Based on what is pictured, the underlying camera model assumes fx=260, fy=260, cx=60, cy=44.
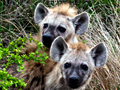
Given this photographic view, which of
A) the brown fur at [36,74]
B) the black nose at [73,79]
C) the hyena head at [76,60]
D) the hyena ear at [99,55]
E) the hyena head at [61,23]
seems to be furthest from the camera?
the hyena head at [61,23]

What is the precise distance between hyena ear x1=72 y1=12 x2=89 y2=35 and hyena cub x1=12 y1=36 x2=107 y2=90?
2.76 ft

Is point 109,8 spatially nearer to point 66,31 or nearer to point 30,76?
point 66,31

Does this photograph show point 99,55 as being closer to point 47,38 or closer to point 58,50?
point 58,50

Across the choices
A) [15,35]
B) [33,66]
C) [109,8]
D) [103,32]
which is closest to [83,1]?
[109,8]

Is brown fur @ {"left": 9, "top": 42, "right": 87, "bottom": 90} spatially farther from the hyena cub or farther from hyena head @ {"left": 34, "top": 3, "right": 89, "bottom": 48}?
hyena head @ {"left": 34, "top": 3, "right": 89, "bottom": 48}

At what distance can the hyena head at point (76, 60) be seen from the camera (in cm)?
392

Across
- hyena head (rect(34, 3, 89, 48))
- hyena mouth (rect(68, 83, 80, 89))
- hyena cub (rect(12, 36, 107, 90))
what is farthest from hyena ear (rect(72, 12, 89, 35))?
hyena mouth (rect(68, 83, 80, 89))

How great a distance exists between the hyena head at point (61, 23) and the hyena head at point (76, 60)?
0.47 metres

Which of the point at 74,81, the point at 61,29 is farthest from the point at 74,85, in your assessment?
the point at 61,29

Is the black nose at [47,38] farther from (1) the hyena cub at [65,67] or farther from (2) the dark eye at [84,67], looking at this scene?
(2) the dark eye at [84,67]

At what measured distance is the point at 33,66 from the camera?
4.59m

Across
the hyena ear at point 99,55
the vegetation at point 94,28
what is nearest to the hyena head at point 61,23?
the vegetation at point 94,28

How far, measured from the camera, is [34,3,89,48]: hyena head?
483cm

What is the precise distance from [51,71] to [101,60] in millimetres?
858
